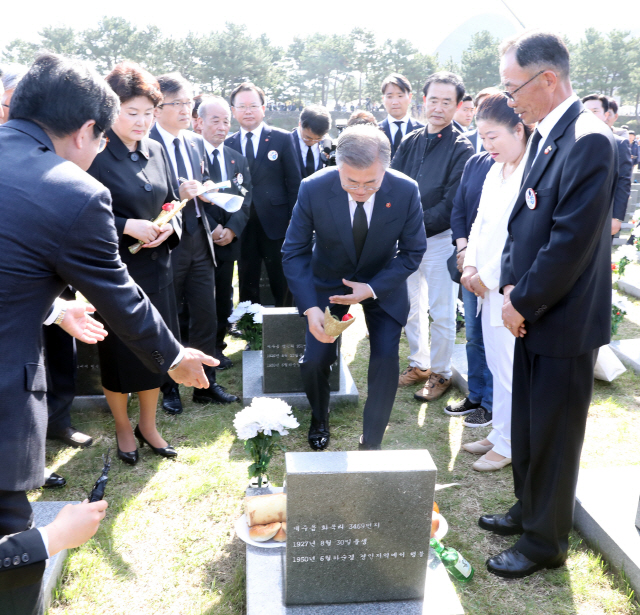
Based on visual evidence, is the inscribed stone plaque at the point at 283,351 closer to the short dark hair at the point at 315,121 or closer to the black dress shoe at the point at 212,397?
the black dress shoe at the point at 212,397

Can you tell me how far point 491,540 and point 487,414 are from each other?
1378 millimetres

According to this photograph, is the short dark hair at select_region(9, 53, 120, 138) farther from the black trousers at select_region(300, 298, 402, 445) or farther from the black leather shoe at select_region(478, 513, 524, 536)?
the black leather shoe at select_region(478, 513, 524, 536)

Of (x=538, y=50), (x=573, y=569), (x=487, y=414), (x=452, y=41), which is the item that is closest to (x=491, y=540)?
(x=573, y=569)

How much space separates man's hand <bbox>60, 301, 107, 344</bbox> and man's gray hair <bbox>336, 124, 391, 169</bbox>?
1549 mm

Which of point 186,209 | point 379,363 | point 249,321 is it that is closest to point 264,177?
point 249,321

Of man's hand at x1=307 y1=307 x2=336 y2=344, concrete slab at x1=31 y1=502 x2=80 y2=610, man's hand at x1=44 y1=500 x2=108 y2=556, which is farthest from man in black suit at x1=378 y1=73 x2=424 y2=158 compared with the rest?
man's hand at x1=44 y1=500 x2=108 y2=556

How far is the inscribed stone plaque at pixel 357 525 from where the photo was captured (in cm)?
230

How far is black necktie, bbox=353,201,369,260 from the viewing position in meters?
3.59

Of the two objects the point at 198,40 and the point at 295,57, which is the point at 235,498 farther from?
the point at 295,57

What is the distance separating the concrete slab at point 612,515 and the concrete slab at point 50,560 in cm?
254

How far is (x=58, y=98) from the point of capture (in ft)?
6.06

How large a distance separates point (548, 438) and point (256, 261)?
161 inches

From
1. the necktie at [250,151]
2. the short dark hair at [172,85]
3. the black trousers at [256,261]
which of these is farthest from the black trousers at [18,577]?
the necktie at [250,151]

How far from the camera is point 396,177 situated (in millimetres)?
3619
